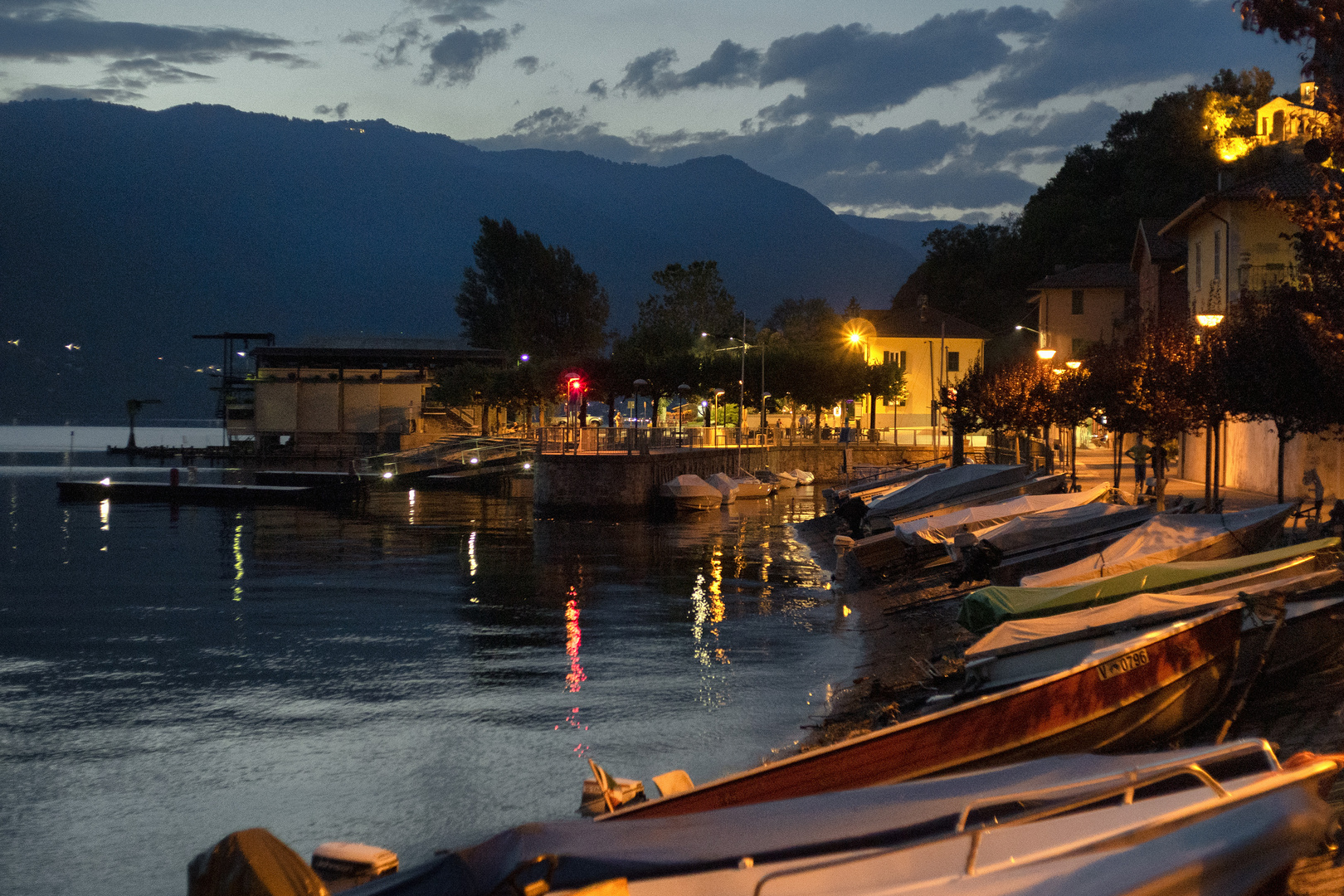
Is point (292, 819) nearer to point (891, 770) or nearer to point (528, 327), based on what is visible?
point (891, 770)

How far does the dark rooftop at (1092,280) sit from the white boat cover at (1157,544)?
175ft

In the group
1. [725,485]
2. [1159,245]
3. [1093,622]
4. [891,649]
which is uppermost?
[1159,245]

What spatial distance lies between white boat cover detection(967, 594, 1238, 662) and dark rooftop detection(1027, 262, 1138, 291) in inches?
2352

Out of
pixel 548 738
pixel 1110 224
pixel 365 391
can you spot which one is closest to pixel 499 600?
pixel 548 738

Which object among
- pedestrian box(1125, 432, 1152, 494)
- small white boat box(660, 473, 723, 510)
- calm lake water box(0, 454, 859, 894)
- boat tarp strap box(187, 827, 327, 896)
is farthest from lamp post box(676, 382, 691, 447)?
boat tarp strap box(187, 827, 327, 896)

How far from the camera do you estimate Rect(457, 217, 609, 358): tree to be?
10125 centimetres

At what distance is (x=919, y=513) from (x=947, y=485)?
1.47m

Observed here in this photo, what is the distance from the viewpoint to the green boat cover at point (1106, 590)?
13.6 metres

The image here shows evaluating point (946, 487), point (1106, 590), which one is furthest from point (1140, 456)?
point (1106, 590)

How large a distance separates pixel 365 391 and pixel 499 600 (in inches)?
2562

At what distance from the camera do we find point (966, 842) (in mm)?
5488

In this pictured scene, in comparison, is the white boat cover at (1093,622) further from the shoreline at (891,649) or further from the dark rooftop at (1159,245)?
the dark rooftop at (1159,245)

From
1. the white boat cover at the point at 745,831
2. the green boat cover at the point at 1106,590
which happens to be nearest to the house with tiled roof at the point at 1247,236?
the green boat cover at the point at 1106,590

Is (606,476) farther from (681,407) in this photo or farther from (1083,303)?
(681,407)
